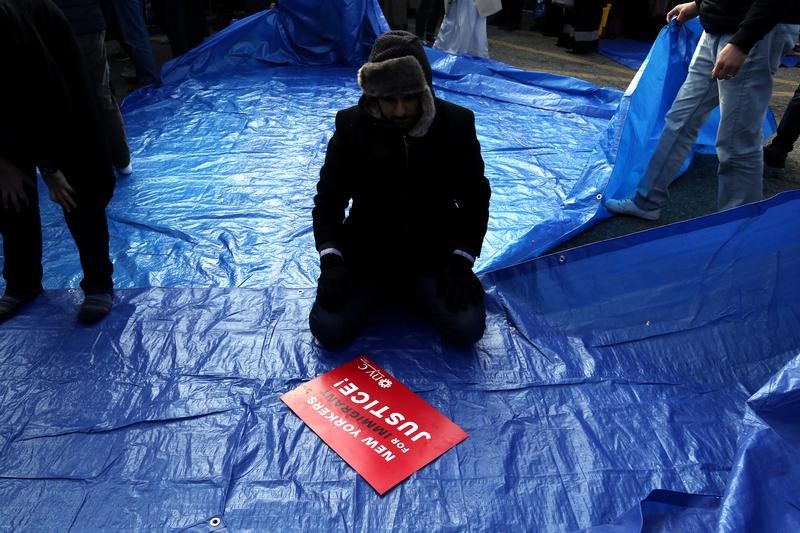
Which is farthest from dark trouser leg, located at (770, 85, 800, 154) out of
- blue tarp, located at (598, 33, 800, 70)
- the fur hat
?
blue tarp, located at (598, 33, 800, 70)

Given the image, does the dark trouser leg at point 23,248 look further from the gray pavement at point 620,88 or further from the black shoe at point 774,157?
the black shoe at point 774,157

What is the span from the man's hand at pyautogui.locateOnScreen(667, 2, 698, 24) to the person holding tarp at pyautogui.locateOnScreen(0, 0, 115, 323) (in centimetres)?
217

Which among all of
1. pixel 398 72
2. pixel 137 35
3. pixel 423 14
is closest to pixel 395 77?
pixel 398 72

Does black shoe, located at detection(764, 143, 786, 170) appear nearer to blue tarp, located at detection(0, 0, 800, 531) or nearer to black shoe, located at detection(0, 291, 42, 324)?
blue tarp, located at detection(0, 0, 800, 531)

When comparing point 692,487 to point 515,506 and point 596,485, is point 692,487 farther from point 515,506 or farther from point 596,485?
point 515,506

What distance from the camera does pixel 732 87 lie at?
1945 millimetres

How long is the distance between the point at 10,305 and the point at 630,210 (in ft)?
7.69

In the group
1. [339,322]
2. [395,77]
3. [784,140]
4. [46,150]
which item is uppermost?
[395,77]

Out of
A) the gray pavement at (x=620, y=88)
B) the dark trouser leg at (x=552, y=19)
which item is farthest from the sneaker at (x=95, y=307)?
the dark trouser leg at (x=552, y=19)

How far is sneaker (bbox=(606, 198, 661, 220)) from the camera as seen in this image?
2.46 meters

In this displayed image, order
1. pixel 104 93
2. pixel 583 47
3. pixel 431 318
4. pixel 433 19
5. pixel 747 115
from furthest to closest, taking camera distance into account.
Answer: pixel 583 47 < pixel 433 19 < pixel 104 93 < pixel 747 115 < pixel 431 318

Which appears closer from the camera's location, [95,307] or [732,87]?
[95,307]

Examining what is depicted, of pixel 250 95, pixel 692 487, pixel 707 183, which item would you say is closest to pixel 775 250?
pixel 692 487

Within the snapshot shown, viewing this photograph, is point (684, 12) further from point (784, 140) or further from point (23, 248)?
point (23, 248)
